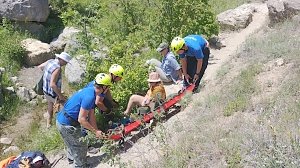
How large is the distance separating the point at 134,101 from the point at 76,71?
118 inches

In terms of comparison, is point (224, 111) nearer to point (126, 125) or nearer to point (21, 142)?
point (126, 125)

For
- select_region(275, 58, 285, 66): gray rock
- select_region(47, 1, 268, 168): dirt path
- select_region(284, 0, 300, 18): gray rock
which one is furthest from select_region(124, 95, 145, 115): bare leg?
select_region(284, 0, 300, 18): gray rock

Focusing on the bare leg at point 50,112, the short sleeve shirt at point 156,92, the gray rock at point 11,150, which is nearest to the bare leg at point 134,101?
the short sleeve shirt at point 156,92

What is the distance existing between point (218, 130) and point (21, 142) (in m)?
4.99

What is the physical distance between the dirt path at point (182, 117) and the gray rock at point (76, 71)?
2.71m

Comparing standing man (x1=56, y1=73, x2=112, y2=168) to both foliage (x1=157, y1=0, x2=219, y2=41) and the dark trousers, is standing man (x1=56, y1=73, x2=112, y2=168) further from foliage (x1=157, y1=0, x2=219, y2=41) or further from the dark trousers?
foliage (x1=157, y1=0, x2=219, y2=41)

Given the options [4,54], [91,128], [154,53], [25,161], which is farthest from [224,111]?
[4,54]

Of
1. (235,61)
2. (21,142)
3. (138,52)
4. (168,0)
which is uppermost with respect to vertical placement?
(168,0)

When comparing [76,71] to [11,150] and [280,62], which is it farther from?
[280,62]

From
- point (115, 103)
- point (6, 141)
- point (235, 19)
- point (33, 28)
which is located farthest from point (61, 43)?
point (115, 103)

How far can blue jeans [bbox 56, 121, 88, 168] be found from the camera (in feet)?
21.7

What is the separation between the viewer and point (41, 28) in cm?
1414

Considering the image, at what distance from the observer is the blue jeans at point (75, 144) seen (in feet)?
21.7

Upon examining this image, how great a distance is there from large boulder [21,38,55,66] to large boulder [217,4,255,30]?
475 cm
